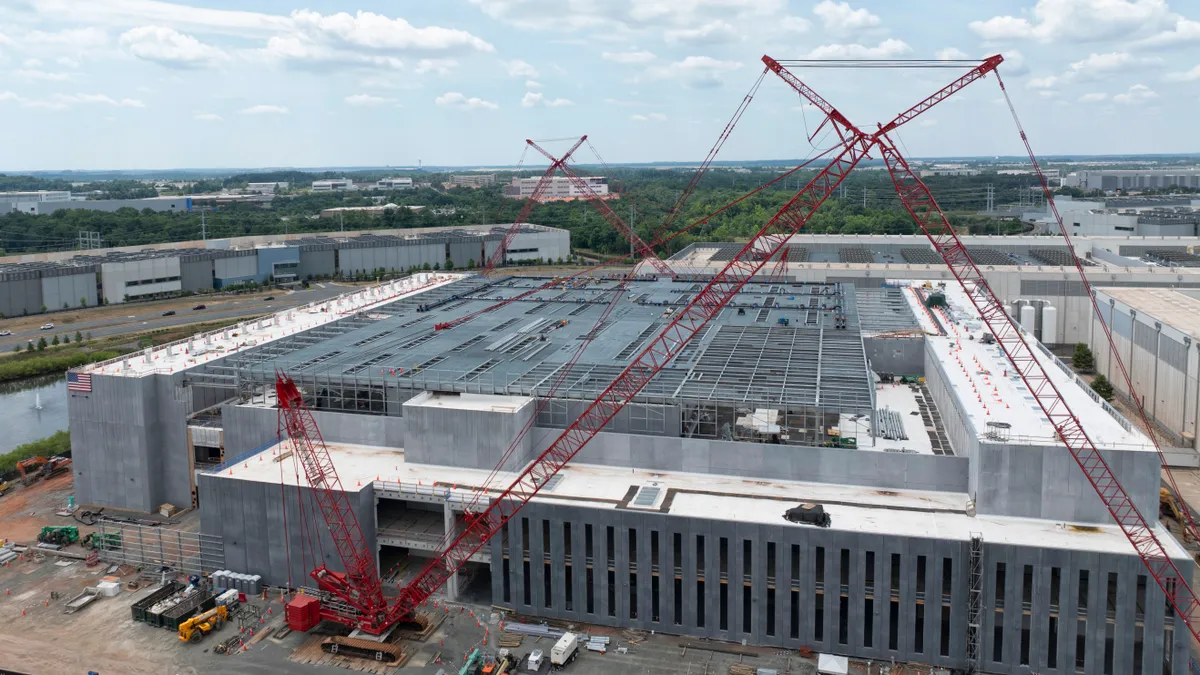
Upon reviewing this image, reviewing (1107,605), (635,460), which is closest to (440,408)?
(635,460)

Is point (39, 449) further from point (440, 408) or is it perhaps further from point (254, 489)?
point (440, 408)

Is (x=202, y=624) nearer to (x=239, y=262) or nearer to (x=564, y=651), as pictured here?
(x=564, y=651)

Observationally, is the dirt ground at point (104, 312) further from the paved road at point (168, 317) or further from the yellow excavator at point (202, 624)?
the yellow excavator at point (202, 624)

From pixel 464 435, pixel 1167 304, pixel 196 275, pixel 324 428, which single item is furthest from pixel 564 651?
pixel 196 275

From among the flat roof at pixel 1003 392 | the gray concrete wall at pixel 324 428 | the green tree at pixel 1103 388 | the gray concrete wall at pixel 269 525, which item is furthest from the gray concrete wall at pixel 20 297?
the green tree at pixel 1103 388

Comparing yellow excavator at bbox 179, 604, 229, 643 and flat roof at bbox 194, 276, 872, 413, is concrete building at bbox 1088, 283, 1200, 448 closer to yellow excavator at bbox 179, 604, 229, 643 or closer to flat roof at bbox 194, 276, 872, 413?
flat roof at bbox 194, 276, 872, 413
